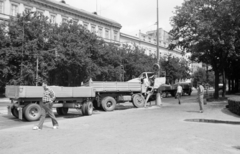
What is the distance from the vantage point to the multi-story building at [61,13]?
4391cm

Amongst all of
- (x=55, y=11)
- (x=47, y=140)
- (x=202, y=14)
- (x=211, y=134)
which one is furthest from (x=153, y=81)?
(x=55, y=11)

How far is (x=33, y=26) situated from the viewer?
31281mm

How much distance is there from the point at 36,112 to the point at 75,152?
24.8ft

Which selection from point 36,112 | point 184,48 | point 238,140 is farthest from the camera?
point 184,48

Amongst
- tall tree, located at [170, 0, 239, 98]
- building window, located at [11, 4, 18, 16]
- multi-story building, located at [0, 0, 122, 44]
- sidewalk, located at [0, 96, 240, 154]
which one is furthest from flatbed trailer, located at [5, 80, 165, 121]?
building window, located at [11, 4, 18, 16]

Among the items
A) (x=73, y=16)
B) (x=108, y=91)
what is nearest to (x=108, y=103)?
(x=108, y=91)

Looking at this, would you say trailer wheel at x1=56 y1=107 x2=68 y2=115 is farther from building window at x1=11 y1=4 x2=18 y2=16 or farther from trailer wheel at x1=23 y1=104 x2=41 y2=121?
building window at x1=11 y1=4 x2=18 y2=16

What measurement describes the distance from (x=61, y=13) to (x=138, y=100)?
40059 millimetres

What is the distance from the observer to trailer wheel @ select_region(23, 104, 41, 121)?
498 inches

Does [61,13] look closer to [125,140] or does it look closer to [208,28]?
[208,28]

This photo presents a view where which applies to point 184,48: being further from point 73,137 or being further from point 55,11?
point 55,11

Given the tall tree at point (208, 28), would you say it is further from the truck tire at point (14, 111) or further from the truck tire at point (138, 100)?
the truck tire at point (14, 111)

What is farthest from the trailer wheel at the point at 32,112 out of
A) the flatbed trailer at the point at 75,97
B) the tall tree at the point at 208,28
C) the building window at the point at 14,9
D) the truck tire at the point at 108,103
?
the building window at the point at 14,9

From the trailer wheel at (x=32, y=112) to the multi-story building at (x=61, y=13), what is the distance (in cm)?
2364
